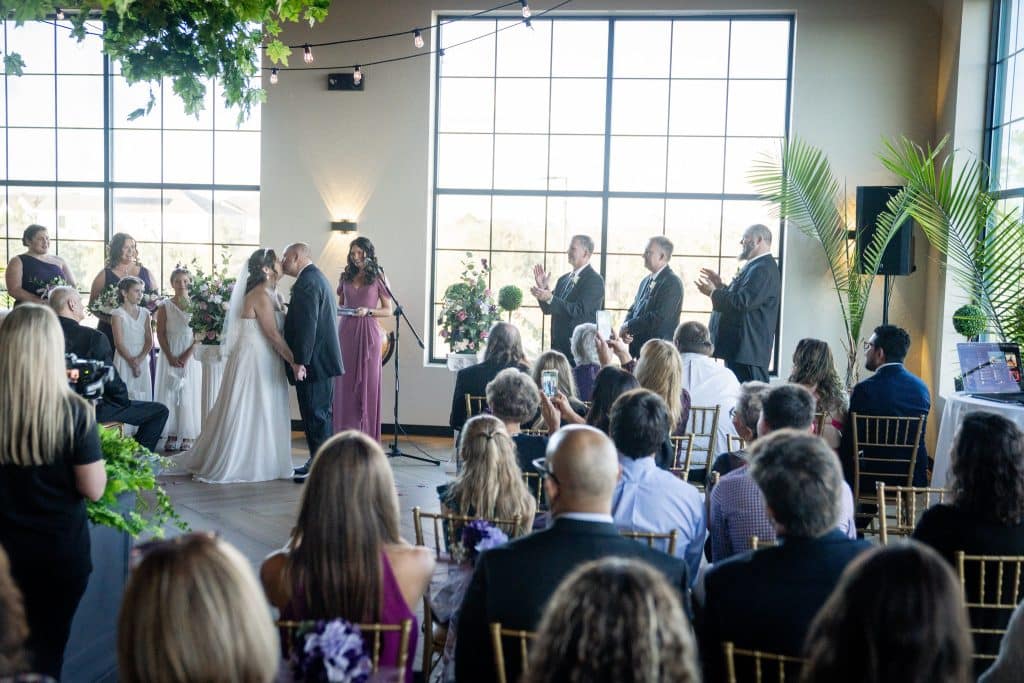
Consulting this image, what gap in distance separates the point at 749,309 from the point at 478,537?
15.8ft

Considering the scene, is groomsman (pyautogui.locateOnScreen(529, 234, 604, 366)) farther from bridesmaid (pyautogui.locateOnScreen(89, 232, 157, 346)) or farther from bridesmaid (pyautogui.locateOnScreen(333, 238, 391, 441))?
bridesmaid (pyautogui.locateOnScreen(89, 232, 157, 346))

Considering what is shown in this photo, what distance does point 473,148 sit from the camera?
9.23 metres

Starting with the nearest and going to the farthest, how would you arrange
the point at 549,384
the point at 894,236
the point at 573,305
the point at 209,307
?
the point at 549,384 → the point at 209,307 → the point at 894,236 → the point at 573,305

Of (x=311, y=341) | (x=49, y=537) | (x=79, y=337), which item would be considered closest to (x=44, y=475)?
(x=49, y=537)

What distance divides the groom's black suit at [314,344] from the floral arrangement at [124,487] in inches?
123

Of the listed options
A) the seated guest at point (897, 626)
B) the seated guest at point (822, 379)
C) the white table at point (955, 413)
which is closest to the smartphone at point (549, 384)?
the seated guest at point (822, 379)

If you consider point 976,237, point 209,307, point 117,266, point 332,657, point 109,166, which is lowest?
point 332,657

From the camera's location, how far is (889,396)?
16.7 ft

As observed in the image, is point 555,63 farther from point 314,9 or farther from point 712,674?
point 712,674

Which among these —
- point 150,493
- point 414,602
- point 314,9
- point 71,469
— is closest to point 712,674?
point 414,602

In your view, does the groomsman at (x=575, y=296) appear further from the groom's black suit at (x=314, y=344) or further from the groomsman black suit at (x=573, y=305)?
the groom's black suit at (x=314, y=344)

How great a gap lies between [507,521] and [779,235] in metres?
6.55

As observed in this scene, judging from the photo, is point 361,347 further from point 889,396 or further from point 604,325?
point 889,396

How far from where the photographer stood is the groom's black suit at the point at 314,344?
699cm
